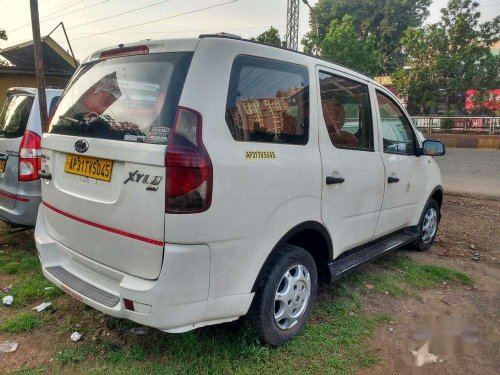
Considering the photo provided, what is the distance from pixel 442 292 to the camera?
3781 millimetres

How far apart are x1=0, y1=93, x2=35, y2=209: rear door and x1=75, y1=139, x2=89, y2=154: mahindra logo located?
6.65ft

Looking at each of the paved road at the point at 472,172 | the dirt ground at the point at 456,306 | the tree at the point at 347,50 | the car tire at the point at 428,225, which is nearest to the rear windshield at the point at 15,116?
the dirt ground at the point at 456,306

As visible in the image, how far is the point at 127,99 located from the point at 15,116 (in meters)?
2.75

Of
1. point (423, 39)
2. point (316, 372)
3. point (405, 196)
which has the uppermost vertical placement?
point (423, 39)

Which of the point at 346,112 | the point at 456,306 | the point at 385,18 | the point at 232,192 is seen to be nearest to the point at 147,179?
the point at 232,192

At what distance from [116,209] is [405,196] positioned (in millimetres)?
2952

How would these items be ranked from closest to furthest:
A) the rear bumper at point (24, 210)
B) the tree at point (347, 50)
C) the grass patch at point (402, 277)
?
the grass patch at point (402, 277) → the rear bumper at point (24, 210) → the tree at point (347, 50)

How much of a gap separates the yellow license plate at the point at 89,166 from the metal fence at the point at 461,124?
58.7ft

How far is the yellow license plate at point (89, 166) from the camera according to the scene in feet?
7.36

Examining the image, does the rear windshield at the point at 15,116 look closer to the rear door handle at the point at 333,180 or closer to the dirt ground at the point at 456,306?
the rear door handle at the point at 333,180

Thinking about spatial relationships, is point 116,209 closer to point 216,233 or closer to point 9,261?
point 216,233

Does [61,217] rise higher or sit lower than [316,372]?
higher

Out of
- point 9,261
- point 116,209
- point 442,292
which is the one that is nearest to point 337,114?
point 116,209

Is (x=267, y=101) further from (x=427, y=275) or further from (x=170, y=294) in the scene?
(x=427, y=275)
